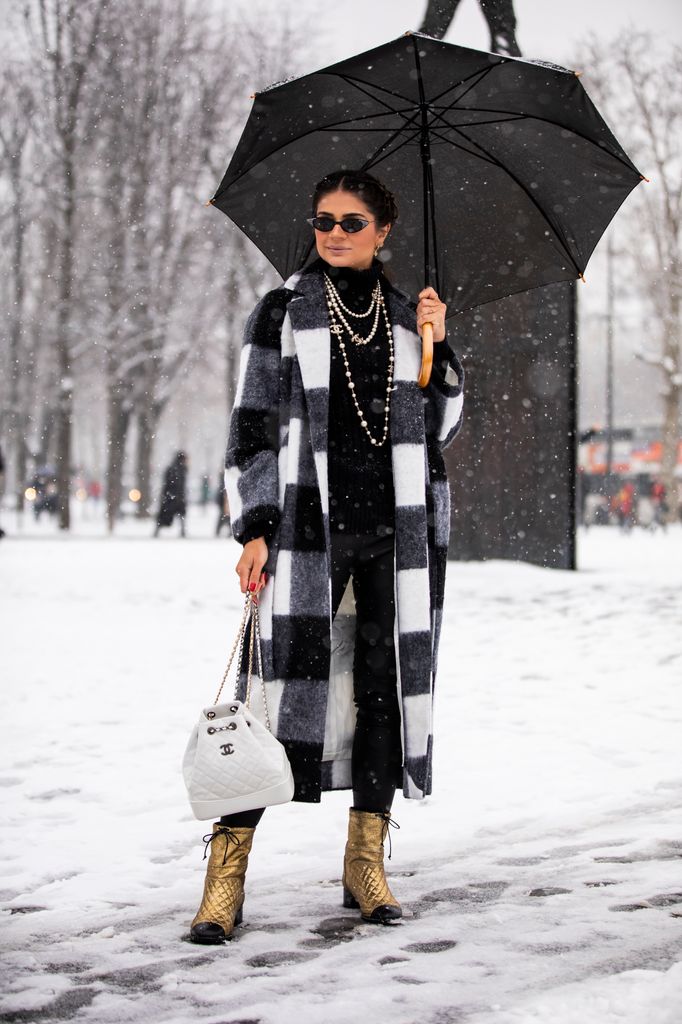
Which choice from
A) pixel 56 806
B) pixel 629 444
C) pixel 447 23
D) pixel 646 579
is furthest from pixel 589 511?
pixel 56 806

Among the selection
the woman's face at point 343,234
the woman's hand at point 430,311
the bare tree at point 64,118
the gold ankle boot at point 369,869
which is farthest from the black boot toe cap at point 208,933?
the bare tree at point 64,118

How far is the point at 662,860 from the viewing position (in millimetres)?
3594

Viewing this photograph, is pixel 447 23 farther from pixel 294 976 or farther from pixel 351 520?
pixel 294 976

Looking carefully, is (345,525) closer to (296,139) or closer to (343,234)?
(343,234)

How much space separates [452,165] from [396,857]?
2.29 meters

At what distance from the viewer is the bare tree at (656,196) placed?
83.2 feet

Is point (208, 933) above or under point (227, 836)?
under

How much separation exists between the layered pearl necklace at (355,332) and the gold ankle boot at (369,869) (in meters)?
1.05

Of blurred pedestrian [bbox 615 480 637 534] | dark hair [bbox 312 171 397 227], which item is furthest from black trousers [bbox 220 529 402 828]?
blurred pedestrian [bbox 615 480 637 534]

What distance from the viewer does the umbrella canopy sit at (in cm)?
345

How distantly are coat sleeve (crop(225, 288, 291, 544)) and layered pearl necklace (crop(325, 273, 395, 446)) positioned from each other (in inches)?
5.5

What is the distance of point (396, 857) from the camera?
377cm

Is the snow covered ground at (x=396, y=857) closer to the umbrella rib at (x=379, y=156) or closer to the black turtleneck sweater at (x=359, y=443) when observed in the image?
the black turtleneck sweater at (x=359, y=443)

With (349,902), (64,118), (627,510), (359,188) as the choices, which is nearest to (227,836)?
(349,902)
